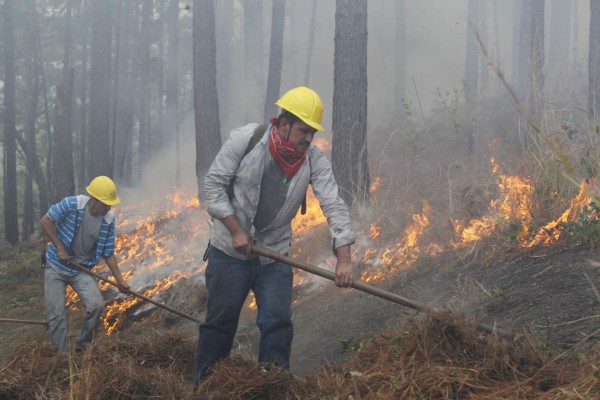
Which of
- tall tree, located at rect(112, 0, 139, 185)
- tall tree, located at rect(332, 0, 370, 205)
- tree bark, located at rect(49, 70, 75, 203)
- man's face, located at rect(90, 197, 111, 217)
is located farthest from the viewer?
tall tree, located at rect(112, 0, 139, 185)

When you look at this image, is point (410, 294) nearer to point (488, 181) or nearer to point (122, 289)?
point (488, 181)

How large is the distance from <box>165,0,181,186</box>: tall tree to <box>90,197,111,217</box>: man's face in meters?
20.2

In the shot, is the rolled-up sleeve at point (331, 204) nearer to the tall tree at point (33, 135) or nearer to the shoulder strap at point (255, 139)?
the shoulder strap at point (255, 139)

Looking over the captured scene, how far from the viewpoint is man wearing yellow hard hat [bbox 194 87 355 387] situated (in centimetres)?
457

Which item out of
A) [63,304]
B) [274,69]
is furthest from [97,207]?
[274,69]

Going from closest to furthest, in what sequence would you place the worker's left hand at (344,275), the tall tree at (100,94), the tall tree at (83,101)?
1. the worker's left hand at (344,275)
2. the tall tree at (100,94)
3. the tall tree at (83,101)

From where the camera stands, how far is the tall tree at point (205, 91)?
14422 mm

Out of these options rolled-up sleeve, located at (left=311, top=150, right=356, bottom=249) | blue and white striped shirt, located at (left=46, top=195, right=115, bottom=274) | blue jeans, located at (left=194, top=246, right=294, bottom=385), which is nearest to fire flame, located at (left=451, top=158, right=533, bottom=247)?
rolled-up sleeve, located at (left=311, top=150, right=356, bottom=249)

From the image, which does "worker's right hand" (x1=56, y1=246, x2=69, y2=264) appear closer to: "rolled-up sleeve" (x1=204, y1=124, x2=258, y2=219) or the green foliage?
"rolled-up sleeve" (x1=204, y1=124, x2=258, y2=219)

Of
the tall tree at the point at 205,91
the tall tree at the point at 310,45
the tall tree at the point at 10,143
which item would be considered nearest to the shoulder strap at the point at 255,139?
the tall tree at the point at 205,91

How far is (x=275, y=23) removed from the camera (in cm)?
2095

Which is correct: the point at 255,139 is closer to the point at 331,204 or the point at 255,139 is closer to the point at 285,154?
the point at 285,154

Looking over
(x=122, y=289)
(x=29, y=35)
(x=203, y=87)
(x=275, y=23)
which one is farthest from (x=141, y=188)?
(x=122, y=289)

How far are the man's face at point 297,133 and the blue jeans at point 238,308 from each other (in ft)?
2.99
